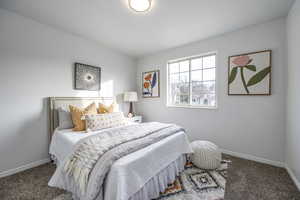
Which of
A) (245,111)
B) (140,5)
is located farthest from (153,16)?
(245,111)

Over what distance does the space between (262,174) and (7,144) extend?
3.94m

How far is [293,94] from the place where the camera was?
184cm

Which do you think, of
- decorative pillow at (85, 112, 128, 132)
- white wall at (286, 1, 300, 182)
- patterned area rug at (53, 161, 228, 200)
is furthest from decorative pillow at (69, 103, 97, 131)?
white wall at (286, 1, 300, 182)

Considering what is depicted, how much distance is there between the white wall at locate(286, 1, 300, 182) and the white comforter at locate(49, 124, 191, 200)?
1426mm

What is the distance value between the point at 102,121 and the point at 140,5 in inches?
75.6

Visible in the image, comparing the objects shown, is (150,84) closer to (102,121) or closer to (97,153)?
(102,121)

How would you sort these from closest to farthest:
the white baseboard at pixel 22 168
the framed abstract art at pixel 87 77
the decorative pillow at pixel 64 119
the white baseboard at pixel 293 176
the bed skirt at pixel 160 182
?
the bed skirt at pixel 160 182 < the white baseboard at pixel 293 176 < the white baseboard at pixel 22 168 < the decorative pillow at pixel 64 119 < the framed abstract art at pixel 87 77

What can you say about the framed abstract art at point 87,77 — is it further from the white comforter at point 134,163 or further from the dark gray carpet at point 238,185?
the dark gray carpet at point 238,185

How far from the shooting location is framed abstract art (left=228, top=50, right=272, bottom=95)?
2.28m

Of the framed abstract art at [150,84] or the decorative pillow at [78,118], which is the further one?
the framed abstract art at [150,84]

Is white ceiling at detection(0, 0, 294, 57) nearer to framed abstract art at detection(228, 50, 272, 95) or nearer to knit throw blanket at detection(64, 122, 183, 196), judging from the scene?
framed abstract art at detection(228, 50, 272, 95)

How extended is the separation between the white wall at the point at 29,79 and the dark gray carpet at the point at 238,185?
1.18 ft

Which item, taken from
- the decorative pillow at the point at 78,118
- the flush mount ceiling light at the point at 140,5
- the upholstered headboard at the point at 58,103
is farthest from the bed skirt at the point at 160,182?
the flush mount ceiling light at the point at 140,5

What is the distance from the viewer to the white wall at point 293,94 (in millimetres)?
1711
